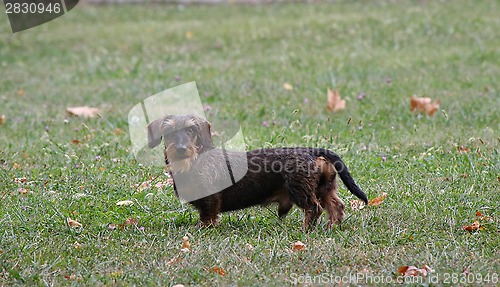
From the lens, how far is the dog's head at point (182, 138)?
571 cm

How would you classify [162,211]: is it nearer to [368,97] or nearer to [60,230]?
[60,230]

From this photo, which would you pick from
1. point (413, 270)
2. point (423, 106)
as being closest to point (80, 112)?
point (423, 106)

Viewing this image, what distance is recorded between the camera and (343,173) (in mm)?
5871

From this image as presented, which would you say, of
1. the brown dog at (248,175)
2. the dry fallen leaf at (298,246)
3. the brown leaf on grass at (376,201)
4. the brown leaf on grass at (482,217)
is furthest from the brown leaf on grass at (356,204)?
the dry fallen leaf at (298,246)

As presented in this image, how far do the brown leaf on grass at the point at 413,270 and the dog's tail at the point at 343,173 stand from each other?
1.00 meters

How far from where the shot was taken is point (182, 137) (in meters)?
5.72

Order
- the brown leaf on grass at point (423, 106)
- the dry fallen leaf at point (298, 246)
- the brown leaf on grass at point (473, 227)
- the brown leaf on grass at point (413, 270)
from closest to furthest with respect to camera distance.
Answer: the brown leaf on grass at point (413, 270)
the dry fallen leaf at point (298, 246)
the brown leaf on grass at point (473, 227)
the brown leaf on grass at point (423, 106)

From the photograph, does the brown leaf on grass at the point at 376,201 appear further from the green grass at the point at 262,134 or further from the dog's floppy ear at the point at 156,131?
the dog's floppy ear at the point at 156,131

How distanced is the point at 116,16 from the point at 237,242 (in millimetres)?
13560

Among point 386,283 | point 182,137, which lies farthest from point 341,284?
point 182,137

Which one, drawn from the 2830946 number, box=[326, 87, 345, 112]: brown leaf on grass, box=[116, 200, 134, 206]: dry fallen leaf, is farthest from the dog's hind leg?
the 2830946 number

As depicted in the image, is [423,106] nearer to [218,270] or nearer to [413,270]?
[413,270]

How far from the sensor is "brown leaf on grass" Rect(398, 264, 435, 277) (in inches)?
188

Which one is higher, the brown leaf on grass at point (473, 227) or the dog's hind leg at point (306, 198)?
the dog's hind leg at point (306, 198)
